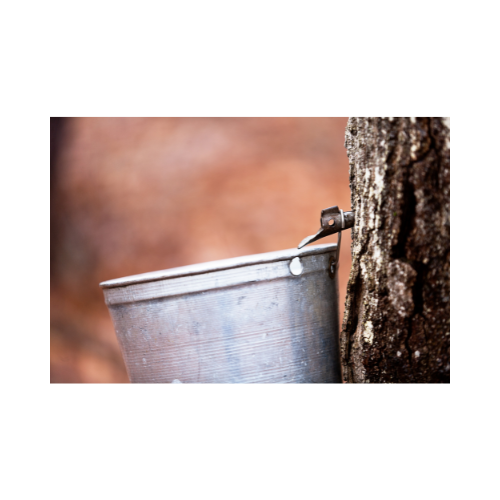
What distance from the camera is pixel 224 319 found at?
98 centimetres

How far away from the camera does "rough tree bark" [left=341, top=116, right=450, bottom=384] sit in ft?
2.92

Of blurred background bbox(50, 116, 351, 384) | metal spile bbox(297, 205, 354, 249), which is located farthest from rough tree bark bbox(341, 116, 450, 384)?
blurred background bbox(50, 116, 351, 384)

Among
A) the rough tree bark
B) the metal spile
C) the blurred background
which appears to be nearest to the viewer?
the rough tree bark

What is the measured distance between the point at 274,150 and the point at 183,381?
2.09 metres

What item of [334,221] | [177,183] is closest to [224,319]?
[334,221]

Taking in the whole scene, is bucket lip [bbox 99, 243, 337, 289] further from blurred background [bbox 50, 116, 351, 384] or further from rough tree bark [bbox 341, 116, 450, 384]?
blurred background [bbox 50, 116, 351, 384]

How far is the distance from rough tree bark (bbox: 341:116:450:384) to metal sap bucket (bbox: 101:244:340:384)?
0.14 m

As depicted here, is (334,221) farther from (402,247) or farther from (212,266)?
(212,266)

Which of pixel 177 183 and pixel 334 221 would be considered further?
pixel 177 183

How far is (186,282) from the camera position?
3.18ft

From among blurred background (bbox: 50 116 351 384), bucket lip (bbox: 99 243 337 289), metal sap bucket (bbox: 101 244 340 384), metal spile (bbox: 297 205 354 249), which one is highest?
blurred background (bbox: 50 116 351 384)

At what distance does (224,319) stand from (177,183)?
199cm

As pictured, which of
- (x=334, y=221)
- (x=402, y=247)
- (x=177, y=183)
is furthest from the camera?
(x=177, y=183)

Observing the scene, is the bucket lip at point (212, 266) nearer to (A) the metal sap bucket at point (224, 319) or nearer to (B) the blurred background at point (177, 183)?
(A) the metal sap bucket at point (224, 319)
